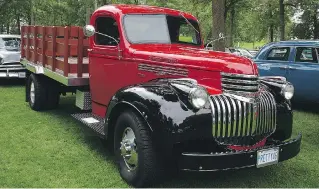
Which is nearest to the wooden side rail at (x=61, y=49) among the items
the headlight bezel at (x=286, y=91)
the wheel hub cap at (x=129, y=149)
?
the wheel hub cap at (x=129, y=149)

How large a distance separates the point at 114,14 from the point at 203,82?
6.41 feet

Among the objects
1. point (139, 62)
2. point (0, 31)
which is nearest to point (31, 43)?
point (139, 62)

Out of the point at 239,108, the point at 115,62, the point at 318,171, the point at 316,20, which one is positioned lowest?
the point at 318,171

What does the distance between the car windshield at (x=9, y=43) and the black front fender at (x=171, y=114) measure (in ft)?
32.7

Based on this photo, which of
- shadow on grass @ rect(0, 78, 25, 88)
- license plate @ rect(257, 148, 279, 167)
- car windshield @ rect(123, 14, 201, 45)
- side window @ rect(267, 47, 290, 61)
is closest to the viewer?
license plate @ rect(257, 148, 279, 167)

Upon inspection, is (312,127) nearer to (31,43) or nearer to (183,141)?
(183,141)

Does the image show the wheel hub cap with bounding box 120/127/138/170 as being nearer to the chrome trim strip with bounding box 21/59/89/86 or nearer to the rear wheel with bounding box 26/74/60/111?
the chrome trim strip with bounding box 21/59/89/86

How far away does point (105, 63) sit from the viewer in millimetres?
5770

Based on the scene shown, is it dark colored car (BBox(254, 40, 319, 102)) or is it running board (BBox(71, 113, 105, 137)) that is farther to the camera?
dark colored car (BBox(254, 40, 319, 102))

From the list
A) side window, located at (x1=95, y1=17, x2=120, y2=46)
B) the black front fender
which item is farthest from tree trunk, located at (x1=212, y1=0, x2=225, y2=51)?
the black front fender

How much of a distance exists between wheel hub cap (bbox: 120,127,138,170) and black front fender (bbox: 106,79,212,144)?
1.13 ft

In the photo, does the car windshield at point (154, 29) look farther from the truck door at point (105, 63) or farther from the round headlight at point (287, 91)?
the round headlight at point (287, 91)

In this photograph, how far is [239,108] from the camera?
13.3 feet

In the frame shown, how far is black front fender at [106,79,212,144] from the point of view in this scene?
3807 mm
